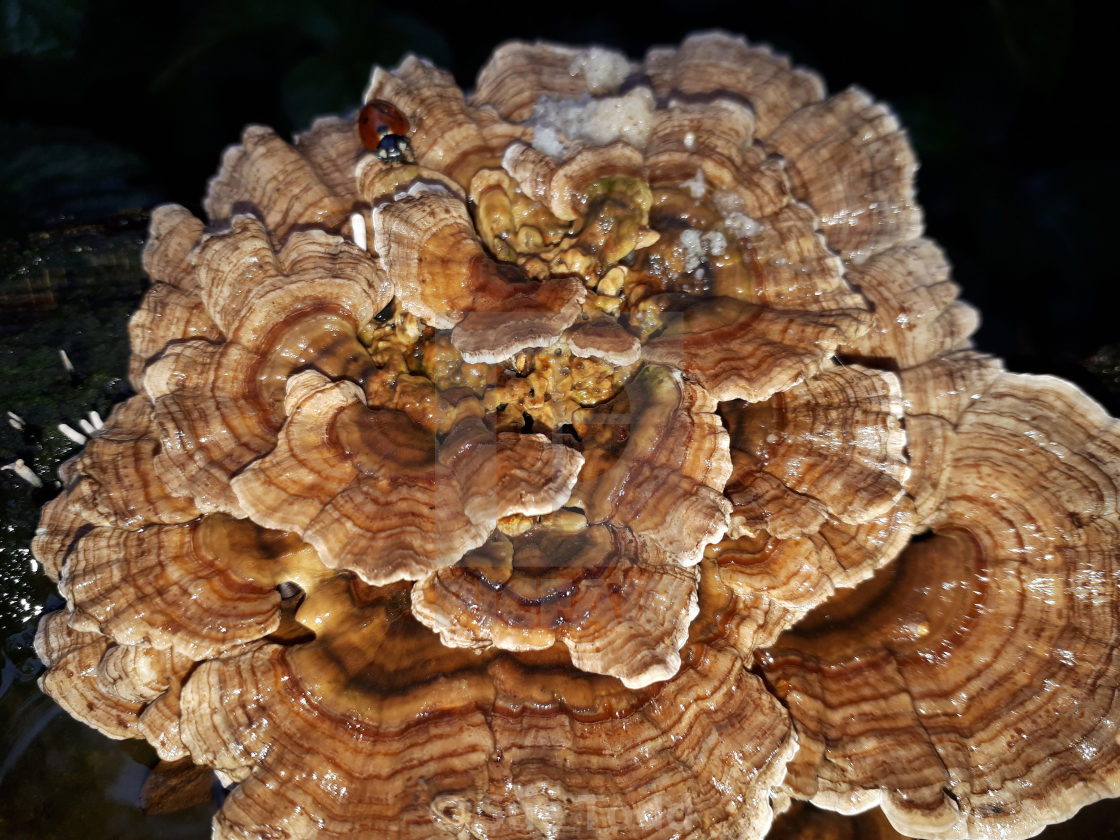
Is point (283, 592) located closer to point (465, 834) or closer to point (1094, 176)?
point (465, 834)

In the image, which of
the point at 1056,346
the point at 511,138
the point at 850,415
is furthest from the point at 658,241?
the point at 1056,346

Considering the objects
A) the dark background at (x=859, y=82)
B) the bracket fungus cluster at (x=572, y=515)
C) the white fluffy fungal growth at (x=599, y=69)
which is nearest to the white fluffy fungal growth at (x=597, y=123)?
the bracket fungus cluster at (x=572, y=515)

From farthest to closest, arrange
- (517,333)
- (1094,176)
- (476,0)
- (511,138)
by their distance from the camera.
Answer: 1. (476,0)
2. (1094,176)
3. (511,138)
4. (517,333)

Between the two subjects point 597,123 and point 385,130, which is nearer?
point 385,130

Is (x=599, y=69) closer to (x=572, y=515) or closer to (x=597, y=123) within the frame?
(x=597, y=123)

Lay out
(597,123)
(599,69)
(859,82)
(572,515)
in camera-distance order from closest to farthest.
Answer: (572,515) < (597,123) < (599,69) < (859,82)

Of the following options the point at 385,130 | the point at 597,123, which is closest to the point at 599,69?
the point at 597,123
